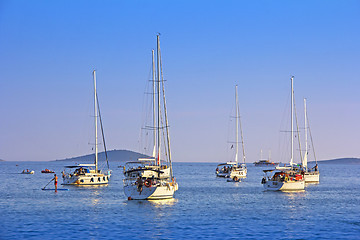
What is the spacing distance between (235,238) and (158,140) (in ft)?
145

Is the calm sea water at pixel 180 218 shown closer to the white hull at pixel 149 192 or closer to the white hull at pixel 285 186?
the white hull at pixel 149 192

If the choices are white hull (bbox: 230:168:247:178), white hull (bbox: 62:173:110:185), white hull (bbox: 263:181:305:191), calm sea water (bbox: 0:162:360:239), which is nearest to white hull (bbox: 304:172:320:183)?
white hull (bbox: 230:168:247:178)

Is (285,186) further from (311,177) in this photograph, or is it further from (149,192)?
(311,177)

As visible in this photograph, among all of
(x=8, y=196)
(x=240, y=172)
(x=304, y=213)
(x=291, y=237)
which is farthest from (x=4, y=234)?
(x=240, y=172)

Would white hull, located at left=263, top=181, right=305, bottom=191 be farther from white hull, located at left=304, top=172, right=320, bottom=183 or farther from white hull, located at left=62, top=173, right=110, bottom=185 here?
white hull, located at left=62, top=173, right=110, bottom=185

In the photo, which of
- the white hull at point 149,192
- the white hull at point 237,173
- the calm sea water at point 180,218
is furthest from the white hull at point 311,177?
the white hull at point 149,192

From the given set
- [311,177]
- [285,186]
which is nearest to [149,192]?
[285,186]

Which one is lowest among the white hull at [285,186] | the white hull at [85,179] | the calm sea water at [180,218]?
the calm sea water at [180,218]

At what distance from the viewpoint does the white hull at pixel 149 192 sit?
211 feet

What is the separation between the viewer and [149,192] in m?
64.4

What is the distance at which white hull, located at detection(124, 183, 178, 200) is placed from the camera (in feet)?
211

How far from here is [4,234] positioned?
138 ft

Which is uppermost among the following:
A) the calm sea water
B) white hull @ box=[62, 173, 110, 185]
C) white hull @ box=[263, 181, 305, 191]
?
white hull @ box=[62, 173, 110, 185]

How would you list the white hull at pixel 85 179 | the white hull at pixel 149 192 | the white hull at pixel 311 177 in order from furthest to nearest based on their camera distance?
the white hull at pixel 311 177 → the white hull at pixel 85 179 → the white hull at pixel 149 192
